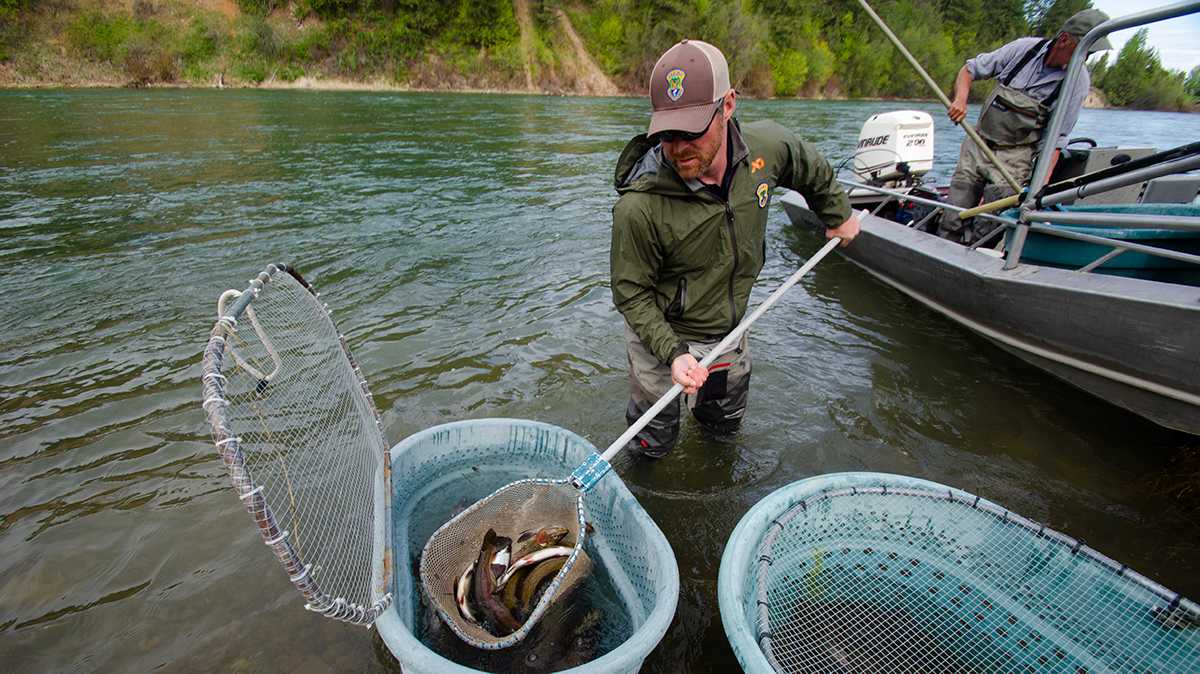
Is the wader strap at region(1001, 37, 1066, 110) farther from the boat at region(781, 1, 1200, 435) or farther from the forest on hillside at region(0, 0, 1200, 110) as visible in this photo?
the forest on hillside at region(0, 0, 1200, 110)

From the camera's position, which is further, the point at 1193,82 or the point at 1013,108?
the point at 1193,82

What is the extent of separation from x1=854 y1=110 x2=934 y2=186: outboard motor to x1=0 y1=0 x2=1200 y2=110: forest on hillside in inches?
1139

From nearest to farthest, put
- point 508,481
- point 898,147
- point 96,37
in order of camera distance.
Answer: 1. point 508,481
2. point 898,147
3. point 96,37

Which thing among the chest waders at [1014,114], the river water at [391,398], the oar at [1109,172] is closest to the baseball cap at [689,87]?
the river water at [391,398]

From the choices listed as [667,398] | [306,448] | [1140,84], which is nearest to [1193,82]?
[667,398]

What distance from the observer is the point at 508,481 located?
268 centimetres

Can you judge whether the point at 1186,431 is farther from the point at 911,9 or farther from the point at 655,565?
the point at 911,9

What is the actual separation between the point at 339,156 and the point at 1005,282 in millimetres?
12807

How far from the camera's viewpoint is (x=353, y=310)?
5.31 m

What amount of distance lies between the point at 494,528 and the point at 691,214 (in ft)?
5.38

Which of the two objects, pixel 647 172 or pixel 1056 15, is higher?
pixel 1056 15

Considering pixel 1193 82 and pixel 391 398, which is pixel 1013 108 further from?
pixel 391 398

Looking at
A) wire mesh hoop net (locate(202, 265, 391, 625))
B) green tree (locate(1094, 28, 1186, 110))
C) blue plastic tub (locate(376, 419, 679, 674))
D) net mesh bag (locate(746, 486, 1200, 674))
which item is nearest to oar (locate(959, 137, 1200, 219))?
net mesh bag (locate(746, 486, 1200, 674))

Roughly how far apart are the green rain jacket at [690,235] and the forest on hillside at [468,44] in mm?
34898
